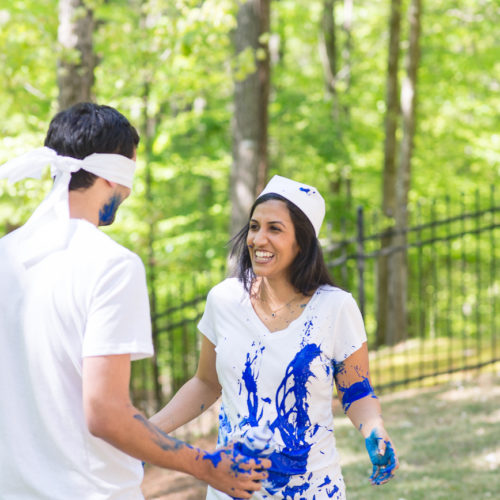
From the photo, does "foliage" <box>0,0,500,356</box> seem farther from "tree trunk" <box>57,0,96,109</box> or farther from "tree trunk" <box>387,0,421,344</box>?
"tree trunk" <box>387,0,421,344</box>

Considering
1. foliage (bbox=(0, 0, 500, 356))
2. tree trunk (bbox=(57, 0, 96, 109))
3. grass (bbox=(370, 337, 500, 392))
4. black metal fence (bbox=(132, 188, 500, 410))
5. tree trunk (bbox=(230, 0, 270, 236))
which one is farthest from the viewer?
grass (bbox=(370, 337, 500, 392))

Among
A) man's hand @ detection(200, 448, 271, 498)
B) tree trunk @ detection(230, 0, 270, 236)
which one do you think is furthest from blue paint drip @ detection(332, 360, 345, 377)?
tree trunk @ detection(230, 0, 270, 236)

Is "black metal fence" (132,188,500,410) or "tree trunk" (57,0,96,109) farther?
"black metal fence" (132,188,500,410)

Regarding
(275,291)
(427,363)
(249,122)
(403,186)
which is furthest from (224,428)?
(403,186)

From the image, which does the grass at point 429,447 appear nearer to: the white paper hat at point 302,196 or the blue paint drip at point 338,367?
the blue paint drip at point 338,367

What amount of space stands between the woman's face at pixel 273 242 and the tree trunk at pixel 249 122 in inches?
206

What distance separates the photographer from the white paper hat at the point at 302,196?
2.67m

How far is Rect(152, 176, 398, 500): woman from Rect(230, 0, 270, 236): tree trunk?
17.1 feet

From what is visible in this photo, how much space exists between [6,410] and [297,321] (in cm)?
115

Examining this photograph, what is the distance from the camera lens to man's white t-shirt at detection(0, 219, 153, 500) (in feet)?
5.36

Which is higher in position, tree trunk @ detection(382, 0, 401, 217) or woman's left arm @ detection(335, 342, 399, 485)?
tree trunk @ detection(382, 0, 401, 217)

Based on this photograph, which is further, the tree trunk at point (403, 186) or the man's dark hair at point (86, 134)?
the tree trunk at point (403, 186)

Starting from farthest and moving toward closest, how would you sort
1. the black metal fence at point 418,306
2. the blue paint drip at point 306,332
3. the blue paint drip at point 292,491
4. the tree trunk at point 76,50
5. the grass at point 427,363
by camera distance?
the grass at point 427,363, the black metal fence at point 418,306, the tree trunk at point 76,50, the blue paint drip at point 306,332, the blue paint drip at point 292,491

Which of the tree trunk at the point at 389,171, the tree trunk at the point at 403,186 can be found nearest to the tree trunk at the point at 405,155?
the tree trunk at the point at 403,186
